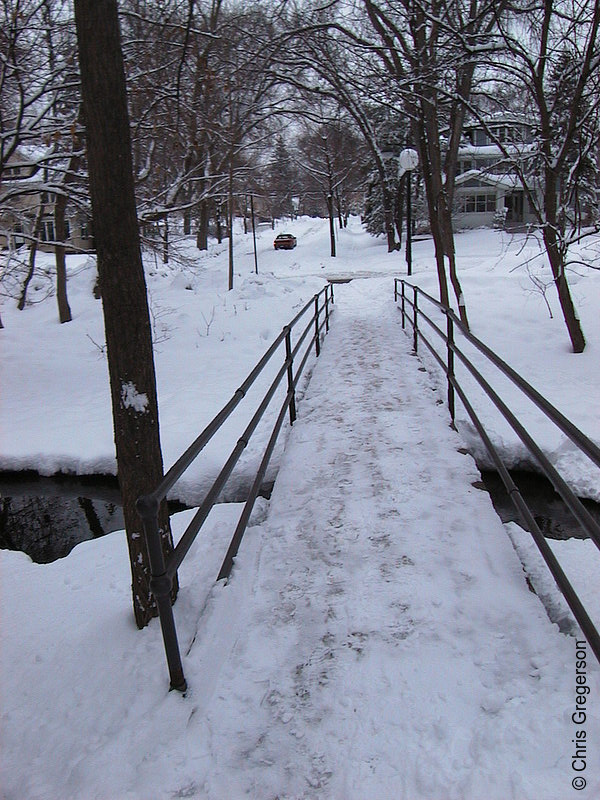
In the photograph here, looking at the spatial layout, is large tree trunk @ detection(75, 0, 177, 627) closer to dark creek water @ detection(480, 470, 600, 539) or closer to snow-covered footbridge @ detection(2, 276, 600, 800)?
snow-covered footbridge @ detection(2, 276, 600, 800)

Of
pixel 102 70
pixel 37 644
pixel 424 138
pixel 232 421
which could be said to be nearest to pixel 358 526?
pixel 37 644

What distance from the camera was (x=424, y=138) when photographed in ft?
43.6

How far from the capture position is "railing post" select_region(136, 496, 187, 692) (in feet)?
7.23

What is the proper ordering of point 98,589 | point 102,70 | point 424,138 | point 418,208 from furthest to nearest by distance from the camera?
point 418,208 → point 424,138 → point 98,589 → point 102,70

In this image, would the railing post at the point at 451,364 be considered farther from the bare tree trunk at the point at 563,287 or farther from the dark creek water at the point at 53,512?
the bare tree trunk at the point at 563,287

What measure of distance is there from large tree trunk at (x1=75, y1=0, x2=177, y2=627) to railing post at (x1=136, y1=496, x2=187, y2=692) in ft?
2.11

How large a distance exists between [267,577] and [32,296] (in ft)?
68.1

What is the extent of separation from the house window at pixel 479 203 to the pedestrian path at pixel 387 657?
149ft

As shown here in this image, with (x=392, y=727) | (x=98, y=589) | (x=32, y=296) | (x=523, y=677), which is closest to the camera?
(x=392, y=727)

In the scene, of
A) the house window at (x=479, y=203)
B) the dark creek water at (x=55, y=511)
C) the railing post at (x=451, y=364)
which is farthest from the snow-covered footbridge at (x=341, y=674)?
the house window at (x=479, y=203)

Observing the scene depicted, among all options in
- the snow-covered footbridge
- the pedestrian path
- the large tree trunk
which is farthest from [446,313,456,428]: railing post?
the large tree trunk

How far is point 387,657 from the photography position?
9.04 feet

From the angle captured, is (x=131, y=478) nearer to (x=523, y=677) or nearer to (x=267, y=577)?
(x=267, y=577)

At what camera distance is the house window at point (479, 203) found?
4625 centimetres
